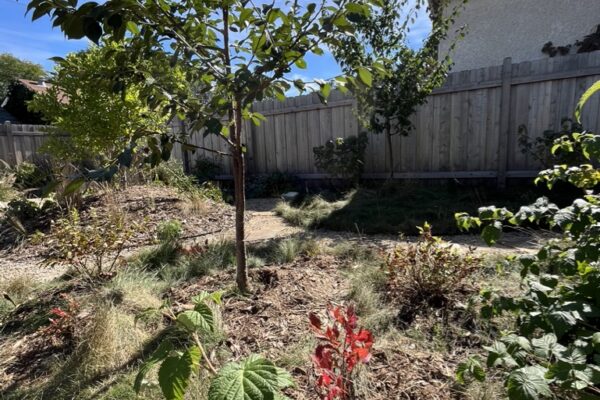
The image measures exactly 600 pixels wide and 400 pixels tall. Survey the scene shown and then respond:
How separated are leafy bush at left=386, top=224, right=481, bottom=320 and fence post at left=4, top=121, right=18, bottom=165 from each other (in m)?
10.7

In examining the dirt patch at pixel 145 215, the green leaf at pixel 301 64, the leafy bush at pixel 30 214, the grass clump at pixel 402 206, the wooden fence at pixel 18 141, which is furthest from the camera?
the wooden fence at pixel 18 141

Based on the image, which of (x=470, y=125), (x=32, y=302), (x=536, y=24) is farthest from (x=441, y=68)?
(x=32, y=302)

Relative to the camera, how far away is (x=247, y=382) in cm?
94

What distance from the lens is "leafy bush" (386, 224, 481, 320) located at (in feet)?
7.36

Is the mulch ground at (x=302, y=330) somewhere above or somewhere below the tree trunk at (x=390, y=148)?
below

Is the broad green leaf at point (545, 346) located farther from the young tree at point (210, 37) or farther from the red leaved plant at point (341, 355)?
the young tree at point (210, 37)

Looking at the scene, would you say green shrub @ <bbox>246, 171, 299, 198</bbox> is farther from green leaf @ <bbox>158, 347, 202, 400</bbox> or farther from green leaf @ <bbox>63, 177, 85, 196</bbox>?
green leaf @ <bbox>158, 347, 202, 400</bbox>

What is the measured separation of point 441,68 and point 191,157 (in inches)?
277

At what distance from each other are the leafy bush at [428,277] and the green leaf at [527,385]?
1.25m

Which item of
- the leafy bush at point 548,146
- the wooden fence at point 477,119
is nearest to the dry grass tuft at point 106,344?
the leafy bush at point 548,146

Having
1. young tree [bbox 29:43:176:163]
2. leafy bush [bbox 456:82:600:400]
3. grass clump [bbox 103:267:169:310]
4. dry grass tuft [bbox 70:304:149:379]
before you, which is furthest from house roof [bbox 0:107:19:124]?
leafy bush [bbox 456:82:600:400]

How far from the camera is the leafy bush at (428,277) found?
2242mm

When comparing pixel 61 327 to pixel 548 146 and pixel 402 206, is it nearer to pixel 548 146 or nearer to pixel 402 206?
pixel 402 206

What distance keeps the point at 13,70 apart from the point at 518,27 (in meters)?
34.4
